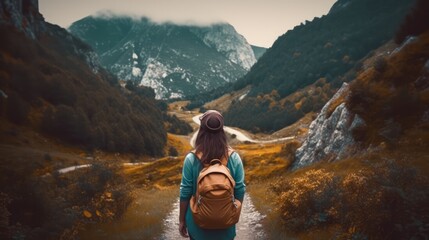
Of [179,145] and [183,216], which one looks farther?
[179,145]

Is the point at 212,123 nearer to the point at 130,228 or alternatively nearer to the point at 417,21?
the point at 130,228

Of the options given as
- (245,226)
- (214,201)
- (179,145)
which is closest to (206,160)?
(214,201)

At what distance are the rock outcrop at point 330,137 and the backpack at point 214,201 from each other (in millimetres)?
27803

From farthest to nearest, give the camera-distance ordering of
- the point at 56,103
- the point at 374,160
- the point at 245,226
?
1. the point at 56,103
2. the point at 374,160
3. the point at 245,226

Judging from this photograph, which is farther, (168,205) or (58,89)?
(58,89)

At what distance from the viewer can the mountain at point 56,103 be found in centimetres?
10912

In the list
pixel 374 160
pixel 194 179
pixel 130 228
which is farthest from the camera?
pixel 374 160

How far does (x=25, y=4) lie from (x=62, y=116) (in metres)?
83.6

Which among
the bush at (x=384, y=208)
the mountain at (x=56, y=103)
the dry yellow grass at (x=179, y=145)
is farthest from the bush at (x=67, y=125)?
the bush at (x=384, y=208)

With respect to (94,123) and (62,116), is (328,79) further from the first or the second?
(62,116)

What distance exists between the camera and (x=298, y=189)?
15.5 metres

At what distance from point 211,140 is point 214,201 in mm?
1131

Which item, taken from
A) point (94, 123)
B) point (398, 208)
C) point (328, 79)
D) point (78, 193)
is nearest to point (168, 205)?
point (78, 193)

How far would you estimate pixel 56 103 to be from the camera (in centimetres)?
12456
